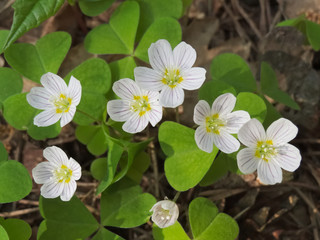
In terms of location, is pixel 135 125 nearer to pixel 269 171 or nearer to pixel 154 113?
pixel 154 113

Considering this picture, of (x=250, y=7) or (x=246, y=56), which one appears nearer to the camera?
(x=246, y=56)

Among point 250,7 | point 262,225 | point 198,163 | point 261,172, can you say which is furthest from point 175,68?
point 250,7

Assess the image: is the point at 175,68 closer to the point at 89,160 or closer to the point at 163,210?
the point at 163,210

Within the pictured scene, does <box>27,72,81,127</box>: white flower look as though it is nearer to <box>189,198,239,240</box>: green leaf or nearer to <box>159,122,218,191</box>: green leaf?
<box>159,122,218,191</box>: green leaf

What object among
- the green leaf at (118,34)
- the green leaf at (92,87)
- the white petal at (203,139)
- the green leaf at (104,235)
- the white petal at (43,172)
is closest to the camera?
the white petal at (203,139)

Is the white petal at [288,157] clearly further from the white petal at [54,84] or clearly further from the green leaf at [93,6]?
the green leaf at [93,6]

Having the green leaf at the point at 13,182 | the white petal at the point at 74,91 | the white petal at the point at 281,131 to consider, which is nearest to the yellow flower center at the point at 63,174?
the green leaf at the point at 13,182

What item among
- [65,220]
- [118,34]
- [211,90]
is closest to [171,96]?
[211,90]
